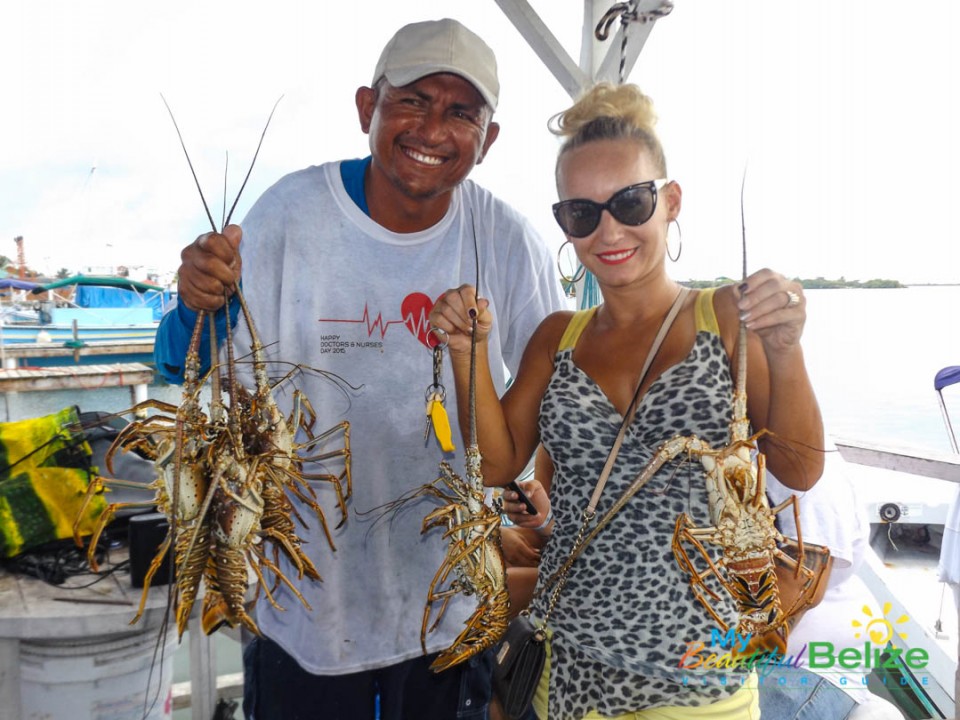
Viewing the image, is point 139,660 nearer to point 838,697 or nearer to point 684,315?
point 684,315

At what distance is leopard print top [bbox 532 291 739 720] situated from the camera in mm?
1426

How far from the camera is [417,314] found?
1.86 meters

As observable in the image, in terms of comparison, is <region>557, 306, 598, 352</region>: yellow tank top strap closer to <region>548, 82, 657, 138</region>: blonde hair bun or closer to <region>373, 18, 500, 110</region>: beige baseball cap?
<region>548, 82, 657, 138</region>: blonde hair bun

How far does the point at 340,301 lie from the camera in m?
1.83

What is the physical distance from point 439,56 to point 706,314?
1.06m

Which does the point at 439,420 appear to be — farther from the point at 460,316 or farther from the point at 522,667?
the point at 522,667

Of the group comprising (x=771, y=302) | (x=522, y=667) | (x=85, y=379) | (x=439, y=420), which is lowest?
(x=522, y=667)

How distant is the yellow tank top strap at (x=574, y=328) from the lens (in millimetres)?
1706

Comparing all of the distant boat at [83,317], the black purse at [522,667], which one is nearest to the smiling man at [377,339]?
the black purse at [522,667]

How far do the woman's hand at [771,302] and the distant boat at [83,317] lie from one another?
58.2 ft

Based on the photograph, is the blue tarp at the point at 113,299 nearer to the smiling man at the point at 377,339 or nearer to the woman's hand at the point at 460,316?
the smiling man at the point at 377,339
